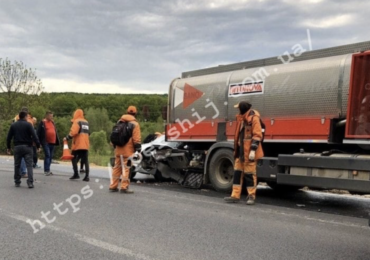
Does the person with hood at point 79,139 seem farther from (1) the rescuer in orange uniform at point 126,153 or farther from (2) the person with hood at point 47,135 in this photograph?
(1) the rescuer in orange uniform at point 126,153

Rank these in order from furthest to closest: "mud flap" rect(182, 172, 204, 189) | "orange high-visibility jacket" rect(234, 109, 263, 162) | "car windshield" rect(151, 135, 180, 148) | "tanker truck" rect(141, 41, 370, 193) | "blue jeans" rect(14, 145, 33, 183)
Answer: "car windshield" rect(151, 135, 180, 148)
"mud flap" rect(182, 172, 204, 189)
"blue jeans" rect(14, 145, 33, 183)
"orange high-visibility jacket" rect(234, 109, 263, 162)
"tanker truck" rect(141, 41, 370, 193)

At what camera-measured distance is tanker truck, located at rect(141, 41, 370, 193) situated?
21.7 ft

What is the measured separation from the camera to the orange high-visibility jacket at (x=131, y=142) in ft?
27.7

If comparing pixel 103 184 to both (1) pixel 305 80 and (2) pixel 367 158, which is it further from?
(2) pixel 367 158

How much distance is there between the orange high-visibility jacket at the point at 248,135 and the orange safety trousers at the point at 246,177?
0.12 m

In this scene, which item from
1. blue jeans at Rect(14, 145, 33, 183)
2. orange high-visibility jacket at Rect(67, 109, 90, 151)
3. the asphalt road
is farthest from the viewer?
orange high-visibility jacket at Rect(67, 109, 90, 151)

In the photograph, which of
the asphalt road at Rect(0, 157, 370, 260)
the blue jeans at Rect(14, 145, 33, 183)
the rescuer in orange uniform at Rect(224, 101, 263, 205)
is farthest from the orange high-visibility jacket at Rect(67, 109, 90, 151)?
the rescuer in orange uniform at Rect(224, 101, 263, 205)

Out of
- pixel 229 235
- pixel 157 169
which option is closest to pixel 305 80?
pixel 229 235

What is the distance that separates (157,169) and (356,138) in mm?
5058

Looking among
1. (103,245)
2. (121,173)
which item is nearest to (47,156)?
(121,173)

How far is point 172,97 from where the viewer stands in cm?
1045

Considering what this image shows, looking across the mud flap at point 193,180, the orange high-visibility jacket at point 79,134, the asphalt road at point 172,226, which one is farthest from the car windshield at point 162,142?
the asphalt road at point 172,226

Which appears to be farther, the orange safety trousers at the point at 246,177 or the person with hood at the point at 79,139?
the person with hood at the point at 79,139

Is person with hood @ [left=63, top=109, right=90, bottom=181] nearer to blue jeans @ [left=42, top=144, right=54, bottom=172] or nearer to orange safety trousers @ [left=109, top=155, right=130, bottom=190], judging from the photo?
blue jeans @ [left=42, top=144, right=54, bottom=172]
